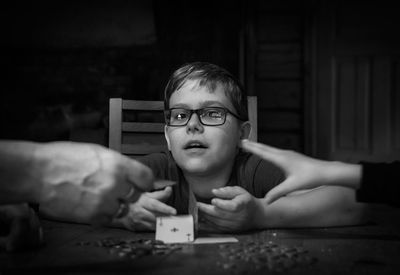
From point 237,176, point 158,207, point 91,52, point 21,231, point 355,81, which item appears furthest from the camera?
point 91,52

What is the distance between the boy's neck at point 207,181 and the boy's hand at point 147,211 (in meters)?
0.23

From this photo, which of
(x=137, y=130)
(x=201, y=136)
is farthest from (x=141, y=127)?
(x=201, y=136)

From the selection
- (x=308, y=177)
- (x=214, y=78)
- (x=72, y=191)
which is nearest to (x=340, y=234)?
(x=308, y=177)

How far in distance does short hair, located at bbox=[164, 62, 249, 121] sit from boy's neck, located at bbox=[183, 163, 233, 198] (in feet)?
0.59

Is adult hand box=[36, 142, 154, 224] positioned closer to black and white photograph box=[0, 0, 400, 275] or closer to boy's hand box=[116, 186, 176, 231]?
black and white photograph box=[0, 0, 400, 275]

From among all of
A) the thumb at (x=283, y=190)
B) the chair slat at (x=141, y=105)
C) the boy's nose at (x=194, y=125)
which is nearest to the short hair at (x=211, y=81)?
the boy's nose at (x=194, y=125)

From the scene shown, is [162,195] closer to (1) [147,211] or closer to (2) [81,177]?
(1) [147,211]

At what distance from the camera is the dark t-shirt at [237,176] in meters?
1.41

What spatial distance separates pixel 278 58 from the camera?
11.6 feet

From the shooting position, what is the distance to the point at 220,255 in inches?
36.3

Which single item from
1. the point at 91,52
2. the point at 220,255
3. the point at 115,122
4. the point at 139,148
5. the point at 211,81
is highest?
the point at 91,52

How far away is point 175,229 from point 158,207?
70 mm

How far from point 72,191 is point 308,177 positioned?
1.37ft

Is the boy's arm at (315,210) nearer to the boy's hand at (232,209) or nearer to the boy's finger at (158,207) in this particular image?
the boy's hand at (232,209)
